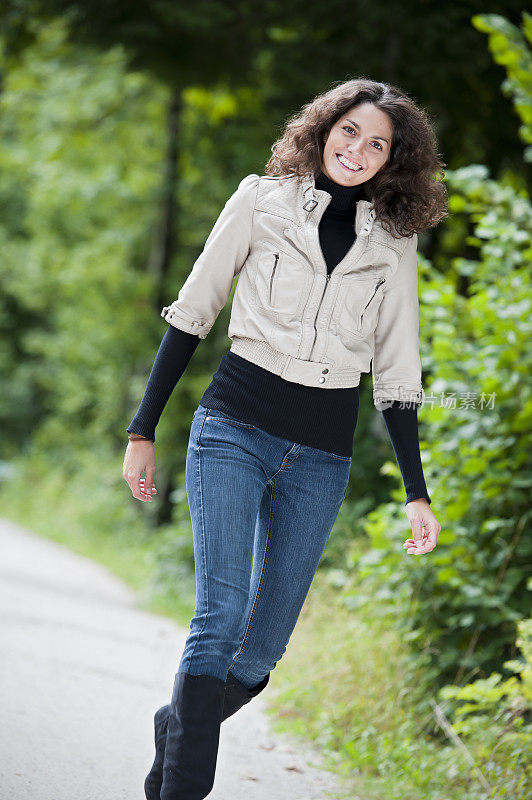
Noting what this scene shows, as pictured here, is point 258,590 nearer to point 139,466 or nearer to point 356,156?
point 139,466

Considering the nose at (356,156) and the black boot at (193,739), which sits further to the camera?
the nose at (356,156)

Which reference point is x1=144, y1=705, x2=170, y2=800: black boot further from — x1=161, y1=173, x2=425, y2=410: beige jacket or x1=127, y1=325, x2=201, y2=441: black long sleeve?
x1=161, y1=173, x2=425, y2=410: beige jacket

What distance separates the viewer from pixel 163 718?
2943 mm

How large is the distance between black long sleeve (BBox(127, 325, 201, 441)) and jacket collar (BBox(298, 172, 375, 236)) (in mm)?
494

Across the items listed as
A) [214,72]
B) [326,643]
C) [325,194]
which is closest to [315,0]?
[214,72]

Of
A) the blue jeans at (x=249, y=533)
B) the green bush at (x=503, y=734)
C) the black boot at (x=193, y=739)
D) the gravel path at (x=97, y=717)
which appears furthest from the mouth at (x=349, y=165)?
the gravel path at (x=97, y=717)

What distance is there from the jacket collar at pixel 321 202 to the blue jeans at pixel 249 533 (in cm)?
63

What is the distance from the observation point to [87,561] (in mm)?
12938

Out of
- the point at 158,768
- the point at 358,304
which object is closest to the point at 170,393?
the point at 358,304

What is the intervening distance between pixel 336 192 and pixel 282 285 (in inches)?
13.8

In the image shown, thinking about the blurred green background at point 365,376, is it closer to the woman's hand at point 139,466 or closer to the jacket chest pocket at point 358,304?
the jacket chest pocket at point 358,304

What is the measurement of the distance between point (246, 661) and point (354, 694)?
2.38 meters

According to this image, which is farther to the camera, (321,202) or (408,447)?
(408,447)

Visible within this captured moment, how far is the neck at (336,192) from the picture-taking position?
3.01m
